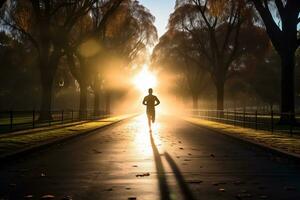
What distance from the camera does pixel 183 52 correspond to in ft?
185

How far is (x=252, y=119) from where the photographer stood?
43875mm

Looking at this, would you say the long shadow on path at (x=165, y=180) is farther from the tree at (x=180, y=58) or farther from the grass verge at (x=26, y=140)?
the tree at (x=180, y=58)

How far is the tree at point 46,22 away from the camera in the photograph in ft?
115

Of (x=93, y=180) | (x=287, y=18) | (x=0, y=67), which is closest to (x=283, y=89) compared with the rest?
(x=287, y=18)

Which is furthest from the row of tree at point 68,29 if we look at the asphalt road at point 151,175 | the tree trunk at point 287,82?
the asphalt road at point 151,175

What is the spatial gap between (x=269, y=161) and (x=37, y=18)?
25928 millimetres

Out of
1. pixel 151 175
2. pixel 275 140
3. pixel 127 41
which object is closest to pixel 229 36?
pixel 127 41

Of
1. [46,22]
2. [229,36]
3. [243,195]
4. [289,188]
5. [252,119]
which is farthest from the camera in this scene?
[229,36]

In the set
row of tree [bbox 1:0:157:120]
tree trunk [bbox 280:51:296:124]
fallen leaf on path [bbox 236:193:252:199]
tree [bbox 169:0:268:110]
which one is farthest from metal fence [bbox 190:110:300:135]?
fallen leaf on path [bbox 236:193:252:199]

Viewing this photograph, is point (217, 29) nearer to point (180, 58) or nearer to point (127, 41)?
point (180, 58)

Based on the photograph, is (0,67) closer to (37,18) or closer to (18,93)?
(18,93)

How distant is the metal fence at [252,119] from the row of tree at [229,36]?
134 cm

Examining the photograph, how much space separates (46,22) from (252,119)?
63.4 feet

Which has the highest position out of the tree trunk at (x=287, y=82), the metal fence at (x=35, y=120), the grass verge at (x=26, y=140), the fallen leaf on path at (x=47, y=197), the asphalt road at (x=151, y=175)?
the tree trunk at (x=287, y=82)
